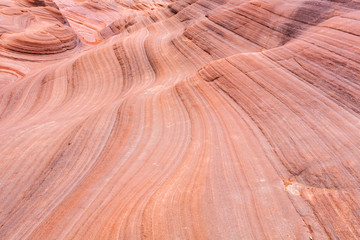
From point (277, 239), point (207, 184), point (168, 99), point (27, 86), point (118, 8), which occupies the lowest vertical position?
point (277, 239)

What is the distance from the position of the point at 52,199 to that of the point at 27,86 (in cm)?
674

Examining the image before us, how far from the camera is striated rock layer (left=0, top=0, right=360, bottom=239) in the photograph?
9.36 ft

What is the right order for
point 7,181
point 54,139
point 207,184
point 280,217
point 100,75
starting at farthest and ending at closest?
point 100,75, point 54,139, point 7,181, point 207,184, point 280,217

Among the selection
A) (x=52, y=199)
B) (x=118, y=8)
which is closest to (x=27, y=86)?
(x=52, y=199)

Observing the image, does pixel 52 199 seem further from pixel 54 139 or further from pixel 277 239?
pixel 277 239

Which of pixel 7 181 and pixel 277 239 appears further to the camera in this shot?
pixel 7 181

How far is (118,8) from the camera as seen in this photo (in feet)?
69.2

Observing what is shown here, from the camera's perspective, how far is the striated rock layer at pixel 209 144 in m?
2.85

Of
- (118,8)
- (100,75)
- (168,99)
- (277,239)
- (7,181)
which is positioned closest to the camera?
(277,239)

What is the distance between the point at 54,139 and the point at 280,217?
3984 mm

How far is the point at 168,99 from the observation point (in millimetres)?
5703

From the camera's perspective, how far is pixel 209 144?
13.6ft

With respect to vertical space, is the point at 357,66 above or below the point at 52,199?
above

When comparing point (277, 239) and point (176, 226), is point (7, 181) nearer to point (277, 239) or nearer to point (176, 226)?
point (176, 226)
